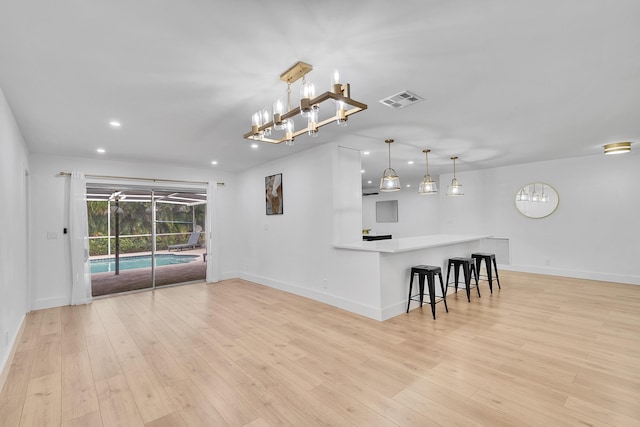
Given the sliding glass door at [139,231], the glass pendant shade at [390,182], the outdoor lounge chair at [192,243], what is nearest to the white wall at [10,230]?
the sliding glass door at [139,231]

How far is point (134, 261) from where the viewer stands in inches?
362

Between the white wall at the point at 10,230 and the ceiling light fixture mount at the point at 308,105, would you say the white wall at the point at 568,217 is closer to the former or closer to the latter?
the ceiling light fixture mount at the point at 308,105

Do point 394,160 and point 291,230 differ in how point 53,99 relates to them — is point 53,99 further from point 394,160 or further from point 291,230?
point 394,160

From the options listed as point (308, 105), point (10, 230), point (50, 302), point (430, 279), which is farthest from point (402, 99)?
point (50, 302)

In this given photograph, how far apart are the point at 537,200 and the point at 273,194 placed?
5.86 metres

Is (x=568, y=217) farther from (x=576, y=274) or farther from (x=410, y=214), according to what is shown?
(x=410, y=214)

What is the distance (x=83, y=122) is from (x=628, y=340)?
21.7 ft

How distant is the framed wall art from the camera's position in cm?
557

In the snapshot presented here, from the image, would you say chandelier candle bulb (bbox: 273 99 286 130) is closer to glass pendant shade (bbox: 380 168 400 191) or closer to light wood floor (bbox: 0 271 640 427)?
light wood floor (bbox: 0 271 640 427)

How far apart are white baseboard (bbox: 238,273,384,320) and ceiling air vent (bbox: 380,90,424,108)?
2.54 meters

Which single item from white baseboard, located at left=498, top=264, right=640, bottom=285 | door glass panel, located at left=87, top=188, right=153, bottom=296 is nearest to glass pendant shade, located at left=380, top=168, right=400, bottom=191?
white baseboard, located at left=498, top=264, right=640, bottom=285

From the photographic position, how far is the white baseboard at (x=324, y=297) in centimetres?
390

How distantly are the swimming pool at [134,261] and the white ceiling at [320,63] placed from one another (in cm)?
501

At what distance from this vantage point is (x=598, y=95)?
9.61 ft
